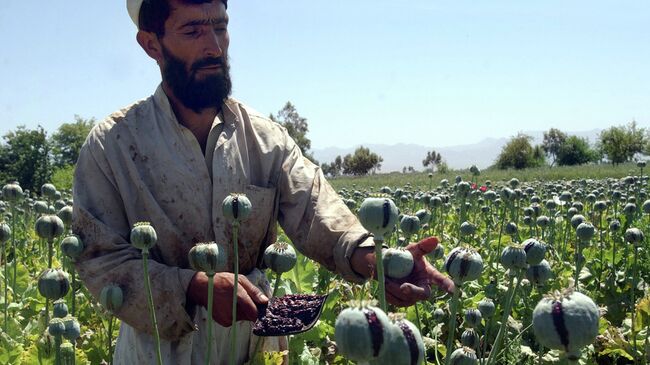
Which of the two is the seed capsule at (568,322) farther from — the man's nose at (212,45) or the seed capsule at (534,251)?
the man's nose at (212,45)

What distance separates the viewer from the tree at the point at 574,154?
76875 mm

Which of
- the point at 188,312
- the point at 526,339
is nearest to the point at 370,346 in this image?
the point at 188,312

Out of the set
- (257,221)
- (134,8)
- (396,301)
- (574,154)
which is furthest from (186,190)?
(574,154)

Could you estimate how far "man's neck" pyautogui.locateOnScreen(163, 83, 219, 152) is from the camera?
328 cm

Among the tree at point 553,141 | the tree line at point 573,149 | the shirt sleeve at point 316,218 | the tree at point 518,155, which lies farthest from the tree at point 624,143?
the shirt sleeve at point 316,218

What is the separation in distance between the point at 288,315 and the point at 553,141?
8569 centimetres

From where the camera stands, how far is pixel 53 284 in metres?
2.42

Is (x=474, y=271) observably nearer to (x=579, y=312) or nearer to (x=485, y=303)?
(x=579, y=312)

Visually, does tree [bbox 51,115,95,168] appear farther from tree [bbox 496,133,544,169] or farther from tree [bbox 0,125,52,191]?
tree [bbox 496,133,544,169]

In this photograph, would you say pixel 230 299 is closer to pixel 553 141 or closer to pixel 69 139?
pixel 69 139

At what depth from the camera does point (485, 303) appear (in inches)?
114

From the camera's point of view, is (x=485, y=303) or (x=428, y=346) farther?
(x=428, y=346)

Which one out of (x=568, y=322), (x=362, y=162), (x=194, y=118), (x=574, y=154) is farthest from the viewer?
(x=362, y=162)

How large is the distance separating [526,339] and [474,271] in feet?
8.61
